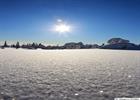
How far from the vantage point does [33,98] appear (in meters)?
11.7

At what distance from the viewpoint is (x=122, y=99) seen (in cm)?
1167

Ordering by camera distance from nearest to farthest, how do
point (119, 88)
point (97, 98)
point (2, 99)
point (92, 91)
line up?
point (2, 99)
point (97, 98)
point (92, 91)
point (119, 88)

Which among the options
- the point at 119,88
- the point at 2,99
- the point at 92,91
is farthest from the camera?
the point at 119,88

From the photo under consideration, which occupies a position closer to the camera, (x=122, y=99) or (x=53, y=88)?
(x=122, y=99)

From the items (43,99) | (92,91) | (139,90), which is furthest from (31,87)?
(139,90)

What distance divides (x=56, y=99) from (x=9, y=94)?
116 inches

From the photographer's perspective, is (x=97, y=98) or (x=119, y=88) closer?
(x=97, y=98)

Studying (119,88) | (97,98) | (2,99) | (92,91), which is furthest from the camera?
→ (119,88)

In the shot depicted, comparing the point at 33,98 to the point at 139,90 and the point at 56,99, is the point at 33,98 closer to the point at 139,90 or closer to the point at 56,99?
the point at 56,99

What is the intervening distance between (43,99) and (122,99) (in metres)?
4.41

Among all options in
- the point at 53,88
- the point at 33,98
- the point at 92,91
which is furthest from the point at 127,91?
the point at 33,98

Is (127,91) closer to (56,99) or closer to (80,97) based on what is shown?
(80,97)

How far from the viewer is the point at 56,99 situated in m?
11.7

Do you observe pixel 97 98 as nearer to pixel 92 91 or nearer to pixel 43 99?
pixel 92 91
